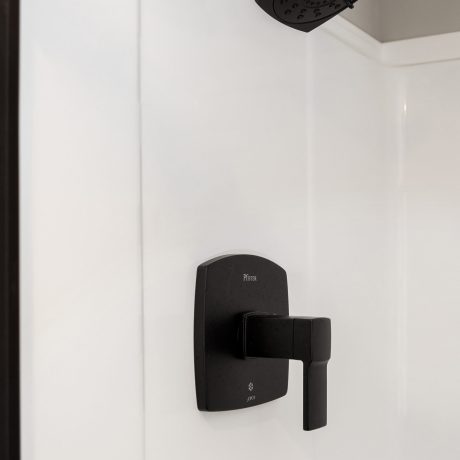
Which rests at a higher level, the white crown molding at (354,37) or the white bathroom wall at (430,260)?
the white crown molding at (354,37)

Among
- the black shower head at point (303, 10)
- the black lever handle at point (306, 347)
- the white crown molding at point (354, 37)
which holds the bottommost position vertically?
the black lever handle at point (306, 347)

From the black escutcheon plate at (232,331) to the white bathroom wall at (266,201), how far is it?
0.5 inches

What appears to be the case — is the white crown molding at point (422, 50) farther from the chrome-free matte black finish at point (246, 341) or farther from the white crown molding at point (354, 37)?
the chrome-free matte black finish at point (246, 341)

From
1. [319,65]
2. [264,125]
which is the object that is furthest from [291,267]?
[319,65]

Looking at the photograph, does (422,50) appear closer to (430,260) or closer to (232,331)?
(430,260)

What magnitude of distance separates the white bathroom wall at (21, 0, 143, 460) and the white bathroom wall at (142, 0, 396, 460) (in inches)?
1.3

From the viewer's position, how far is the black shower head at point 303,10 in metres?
0.86

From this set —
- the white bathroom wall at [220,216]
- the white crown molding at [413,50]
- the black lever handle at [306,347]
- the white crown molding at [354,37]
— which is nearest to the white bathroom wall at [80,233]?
the white bathroom wall at [220,216]

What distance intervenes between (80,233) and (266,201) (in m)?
0.34

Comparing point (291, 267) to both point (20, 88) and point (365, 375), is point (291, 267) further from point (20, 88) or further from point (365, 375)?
point (20, 88)
